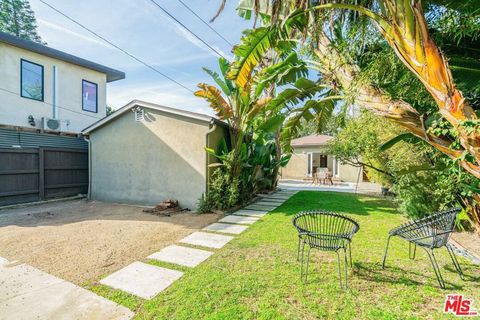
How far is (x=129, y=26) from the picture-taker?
381 inches

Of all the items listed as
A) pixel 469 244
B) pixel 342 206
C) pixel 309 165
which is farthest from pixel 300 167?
pixel 469 244

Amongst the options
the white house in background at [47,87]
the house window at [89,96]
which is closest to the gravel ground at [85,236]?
the white house in background at [47,87]

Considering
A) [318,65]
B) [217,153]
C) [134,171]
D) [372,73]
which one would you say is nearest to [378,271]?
[372,73]

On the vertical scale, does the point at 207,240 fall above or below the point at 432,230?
below

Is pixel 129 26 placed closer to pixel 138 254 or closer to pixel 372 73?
pixel 138 254

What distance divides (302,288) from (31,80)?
48.8 ft

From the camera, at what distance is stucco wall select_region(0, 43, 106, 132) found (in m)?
10.7

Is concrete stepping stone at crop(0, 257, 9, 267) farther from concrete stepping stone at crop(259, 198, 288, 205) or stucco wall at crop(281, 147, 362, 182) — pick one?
stucco wall at crop(281, 147, 362, 182)

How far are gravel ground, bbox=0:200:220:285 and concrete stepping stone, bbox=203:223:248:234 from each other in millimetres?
347

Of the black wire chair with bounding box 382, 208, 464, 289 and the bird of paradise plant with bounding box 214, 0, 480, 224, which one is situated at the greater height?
the bird of paradise plant with bounding box 214, 0, 480, 224

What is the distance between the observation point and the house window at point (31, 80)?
11.3 m

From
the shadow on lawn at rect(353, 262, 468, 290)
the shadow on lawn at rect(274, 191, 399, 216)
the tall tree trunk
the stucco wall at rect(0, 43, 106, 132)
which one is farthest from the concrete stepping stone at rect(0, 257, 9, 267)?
the stucco wall at rect(0, 43, 106, 132)

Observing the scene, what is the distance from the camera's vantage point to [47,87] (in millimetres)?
12219

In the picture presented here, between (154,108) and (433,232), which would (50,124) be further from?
(433,232)
